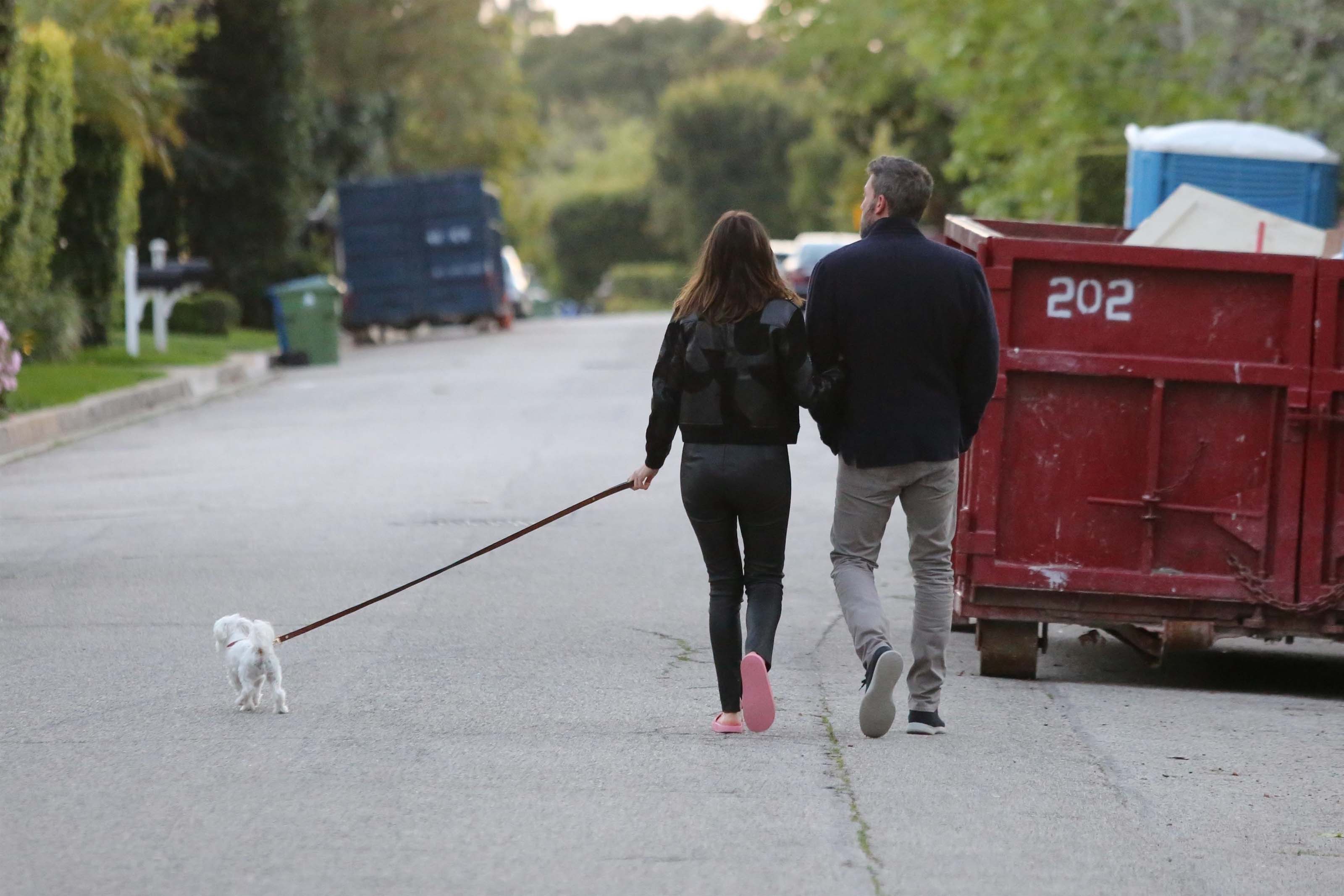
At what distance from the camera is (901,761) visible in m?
6.11

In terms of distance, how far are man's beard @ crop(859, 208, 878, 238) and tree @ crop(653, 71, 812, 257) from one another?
73018 mm

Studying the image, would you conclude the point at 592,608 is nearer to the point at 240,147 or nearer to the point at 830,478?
the point at 830,478

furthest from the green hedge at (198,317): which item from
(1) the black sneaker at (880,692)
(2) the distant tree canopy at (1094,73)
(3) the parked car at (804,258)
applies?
(1) the black sneaker at (880,692)

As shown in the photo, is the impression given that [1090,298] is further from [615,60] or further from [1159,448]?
[615,60]

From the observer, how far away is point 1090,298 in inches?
295

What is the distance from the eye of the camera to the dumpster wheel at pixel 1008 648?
7.74 m

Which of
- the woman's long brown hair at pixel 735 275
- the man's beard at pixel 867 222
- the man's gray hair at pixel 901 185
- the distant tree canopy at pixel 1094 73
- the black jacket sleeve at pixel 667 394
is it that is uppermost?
the distant tree canopy at pixel 1094 73

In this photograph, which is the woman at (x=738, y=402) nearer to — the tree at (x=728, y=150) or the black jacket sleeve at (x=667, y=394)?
the black jacket sleeve at (x=667, y=394)

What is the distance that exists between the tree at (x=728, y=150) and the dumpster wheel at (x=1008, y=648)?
236 ft

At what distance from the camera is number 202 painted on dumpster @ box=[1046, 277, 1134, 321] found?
7.50 m

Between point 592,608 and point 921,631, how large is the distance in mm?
2813

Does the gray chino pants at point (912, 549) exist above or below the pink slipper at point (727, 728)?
above

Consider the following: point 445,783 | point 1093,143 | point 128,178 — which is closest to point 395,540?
point 445,783

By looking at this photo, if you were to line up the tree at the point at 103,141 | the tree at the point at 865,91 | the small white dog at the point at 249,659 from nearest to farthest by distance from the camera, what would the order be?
the small white dog at the point at 249,659 < the tree at the point at 103,141 < the tree at the point at 865,91
